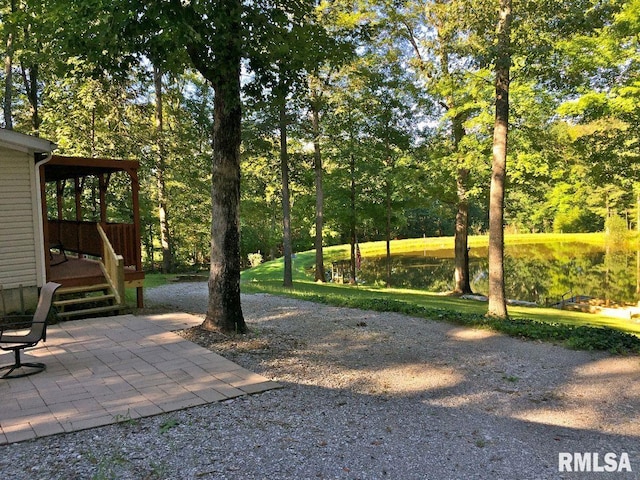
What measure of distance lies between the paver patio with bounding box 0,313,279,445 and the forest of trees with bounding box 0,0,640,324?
1971mm

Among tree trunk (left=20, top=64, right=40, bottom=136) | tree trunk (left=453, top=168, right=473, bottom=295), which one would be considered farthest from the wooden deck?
tree trunk (left=453, top=168, right=473, bottom=295)

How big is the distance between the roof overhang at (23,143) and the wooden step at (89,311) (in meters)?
2.74

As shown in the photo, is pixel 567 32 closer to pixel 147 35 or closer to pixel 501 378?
pixel 501 378

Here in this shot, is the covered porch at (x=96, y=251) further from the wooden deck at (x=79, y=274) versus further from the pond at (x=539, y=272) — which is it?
the pond at (x=539, y=272)

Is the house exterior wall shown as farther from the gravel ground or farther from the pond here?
the pond

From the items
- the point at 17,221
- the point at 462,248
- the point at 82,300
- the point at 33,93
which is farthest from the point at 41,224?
the point at 462,248

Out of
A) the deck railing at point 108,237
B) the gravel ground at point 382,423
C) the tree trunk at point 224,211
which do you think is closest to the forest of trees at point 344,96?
the tree trunk at point 224,211

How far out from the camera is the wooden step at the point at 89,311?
8047 millimetres

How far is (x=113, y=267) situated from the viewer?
8.77 m

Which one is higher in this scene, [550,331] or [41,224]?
[41,224]

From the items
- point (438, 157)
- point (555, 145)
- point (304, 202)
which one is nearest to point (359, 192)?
point (304, 202)

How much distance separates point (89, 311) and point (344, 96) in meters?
11.3

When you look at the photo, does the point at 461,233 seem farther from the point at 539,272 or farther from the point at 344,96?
the point at 539,272

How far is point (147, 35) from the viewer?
5590 mm
